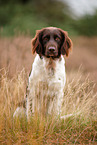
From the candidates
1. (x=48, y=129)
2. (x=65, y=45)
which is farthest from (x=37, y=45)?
(x=48, y=129)

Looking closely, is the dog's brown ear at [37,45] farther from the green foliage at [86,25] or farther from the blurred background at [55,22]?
the green foliage at [86,25]

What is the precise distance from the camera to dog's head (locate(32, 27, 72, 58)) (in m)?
2.68

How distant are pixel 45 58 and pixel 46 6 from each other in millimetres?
14809

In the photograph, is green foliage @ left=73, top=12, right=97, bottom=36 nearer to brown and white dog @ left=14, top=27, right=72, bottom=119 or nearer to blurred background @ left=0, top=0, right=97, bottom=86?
blurred background @ left=0, top=0, right=97, bottom=86

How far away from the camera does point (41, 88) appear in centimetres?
279

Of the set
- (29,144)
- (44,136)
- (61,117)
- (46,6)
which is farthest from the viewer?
(46,6)

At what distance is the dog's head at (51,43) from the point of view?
8.81 ft

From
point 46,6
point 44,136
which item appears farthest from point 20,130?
point 46,6

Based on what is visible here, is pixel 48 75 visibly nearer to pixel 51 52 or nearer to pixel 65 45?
pixel 51 52

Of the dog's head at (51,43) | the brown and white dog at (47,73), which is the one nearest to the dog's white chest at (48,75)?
the brown and white dog at (47,73)

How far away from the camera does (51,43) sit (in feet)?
8.78

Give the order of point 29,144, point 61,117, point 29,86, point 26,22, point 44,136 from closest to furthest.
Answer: point 29,144, point 44,136, point 61,117, point 29,86, point 26,22

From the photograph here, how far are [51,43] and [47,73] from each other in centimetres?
39

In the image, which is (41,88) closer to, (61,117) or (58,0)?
(61,117)
